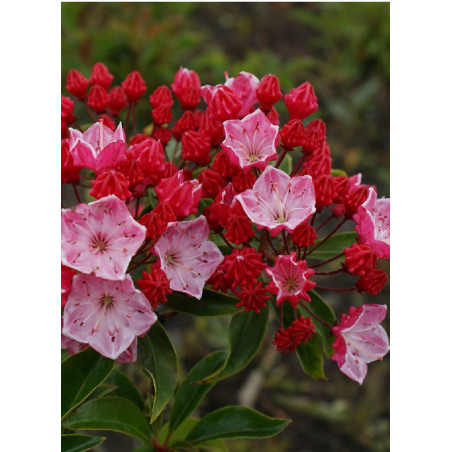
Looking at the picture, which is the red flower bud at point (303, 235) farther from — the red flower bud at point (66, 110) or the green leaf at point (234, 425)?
the red flower bud at point (66, 110)

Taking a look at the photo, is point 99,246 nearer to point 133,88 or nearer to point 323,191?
point 323,191

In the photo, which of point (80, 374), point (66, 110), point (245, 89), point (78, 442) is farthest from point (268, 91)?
point (78, 442)

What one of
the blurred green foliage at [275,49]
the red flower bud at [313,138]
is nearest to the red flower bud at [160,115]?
the red flower bud at [313,138]

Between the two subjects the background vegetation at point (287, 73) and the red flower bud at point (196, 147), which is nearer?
the red flower bud at point (196, 147)

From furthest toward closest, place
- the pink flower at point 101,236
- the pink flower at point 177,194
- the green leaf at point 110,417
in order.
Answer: the green leaf at point 110,417 < the pink flower at point 177,194 < the pink flower at point 101,236

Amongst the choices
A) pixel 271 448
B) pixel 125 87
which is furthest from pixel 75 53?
pixel 271 448

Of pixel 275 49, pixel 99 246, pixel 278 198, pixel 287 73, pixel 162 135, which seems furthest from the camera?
pixel 275 49

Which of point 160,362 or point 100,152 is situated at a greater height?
point 100,152

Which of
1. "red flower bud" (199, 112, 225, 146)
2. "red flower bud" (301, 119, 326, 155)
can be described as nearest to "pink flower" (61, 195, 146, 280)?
"red flower bud" (199, 112, 225, 146)

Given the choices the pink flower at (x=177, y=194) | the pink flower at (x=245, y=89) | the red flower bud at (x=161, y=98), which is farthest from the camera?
the red flower bud at (x=161, y=98)
